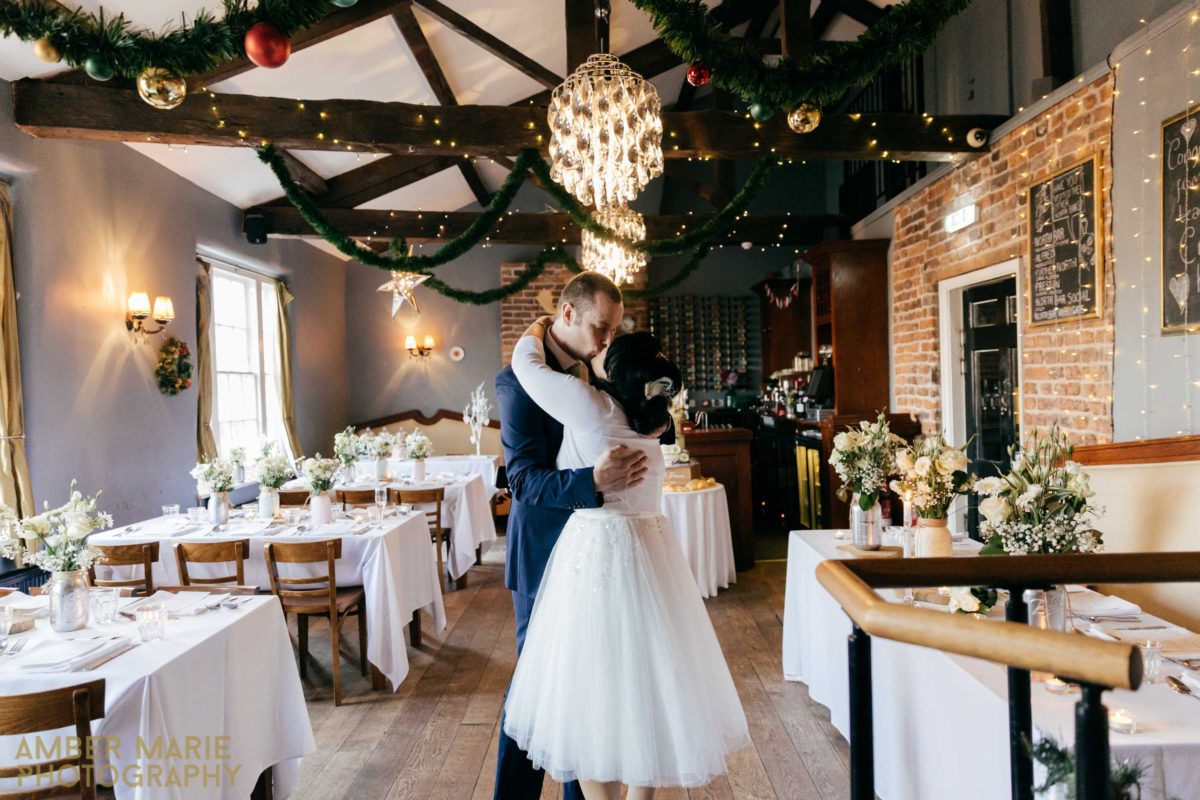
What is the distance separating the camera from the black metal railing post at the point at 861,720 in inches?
42.7

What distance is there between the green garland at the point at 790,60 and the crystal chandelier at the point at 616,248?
2.43m

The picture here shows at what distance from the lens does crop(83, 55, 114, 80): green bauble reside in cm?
295

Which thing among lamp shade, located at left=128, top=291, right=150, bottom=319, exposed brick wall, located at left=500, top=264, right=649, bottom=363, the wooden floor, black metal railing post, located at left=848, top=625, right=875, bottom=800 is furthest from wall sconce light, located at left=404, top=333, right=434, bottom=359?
black metal railing post, located at left=848, top=625, right=875, bottom=800

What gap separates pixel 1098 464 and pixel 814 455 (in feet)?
13.7

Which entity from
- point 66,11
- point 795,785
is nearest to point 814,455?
point 795,785

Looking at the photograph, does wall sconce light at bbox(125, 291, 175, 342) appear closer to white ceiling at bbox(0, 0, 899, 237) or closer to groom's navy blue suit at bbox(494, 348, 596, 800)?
white ceiling at bbox(0, 0, 899, 237)

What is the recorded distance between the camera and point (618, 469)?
1.87 m

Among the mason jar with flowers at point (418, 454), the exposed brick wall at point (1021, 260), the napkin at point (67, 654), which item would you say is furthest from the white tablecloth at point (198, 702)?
the exposed brick wall at point (1021, 260)

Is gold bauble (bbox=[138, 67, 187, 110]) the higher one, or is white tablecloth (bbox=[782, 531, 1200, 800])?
gold bauble (bbox=[138, 67, 187, 110])

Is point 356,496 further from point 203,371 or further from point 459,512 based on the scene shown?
point 203,371

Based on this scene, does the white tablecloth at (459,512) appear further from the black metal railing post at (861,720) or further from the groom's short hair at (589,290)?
the black metal railing post at (861,720)

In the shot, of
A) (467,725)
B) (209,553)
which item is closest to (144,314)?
(209,553)

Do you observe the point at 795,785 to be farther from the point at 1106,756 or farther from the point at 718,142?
the point at 718,142

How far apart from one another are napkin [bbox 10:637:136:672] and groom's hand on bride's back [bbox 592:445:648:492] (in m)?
1.59
